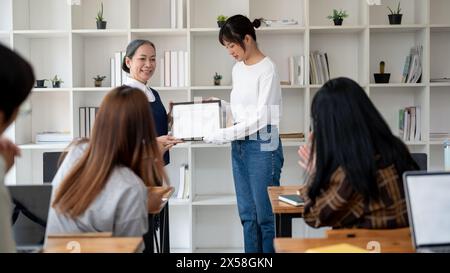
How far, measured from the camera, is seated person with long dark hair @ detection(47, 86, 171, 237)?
1545 millimetres

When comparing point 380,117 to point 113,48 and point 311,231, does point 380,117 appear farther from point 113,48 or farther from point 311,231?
point 113,48

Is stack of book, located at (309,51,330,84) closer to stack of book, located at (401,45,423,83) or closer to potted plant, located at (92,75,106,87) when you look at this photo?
stack of book, located at (401,45,423,83)

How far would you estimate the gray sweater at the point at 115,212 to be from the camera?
1.54 meters

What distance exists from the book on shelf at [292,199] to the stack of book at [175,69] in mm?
1079

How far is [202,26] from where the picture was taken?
312cm

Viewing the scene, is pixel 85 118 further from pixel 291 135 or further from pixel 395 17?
pixel 395 17

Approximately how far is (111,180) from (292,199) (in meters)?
0.80

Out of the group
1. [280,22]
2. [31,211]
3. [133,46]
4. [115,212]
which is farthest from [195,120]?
[31,211]

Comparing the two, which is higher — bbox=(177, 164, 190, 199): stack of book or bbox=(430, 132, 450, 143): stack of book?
bbox=(430, 132, 450, 143): stack of book

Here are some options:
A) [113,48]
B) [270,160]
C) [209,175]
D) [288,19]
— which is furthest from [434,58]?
[113,48]

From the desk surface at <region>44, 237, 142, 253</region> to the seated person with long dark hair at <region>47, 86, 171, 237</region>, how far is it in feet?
0.11

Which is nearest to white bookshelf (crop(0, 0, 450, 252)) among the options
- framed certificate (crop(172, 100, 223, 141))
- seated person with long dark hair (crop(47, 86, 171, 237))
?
framed certificate (crop(172, 100, 223, 141))

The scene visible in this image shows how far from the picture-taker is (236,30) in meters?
2.64

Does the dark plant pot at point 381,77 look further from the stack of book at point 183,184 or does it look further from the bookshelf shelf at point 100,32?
the bookshelf shelf at point 100,32
